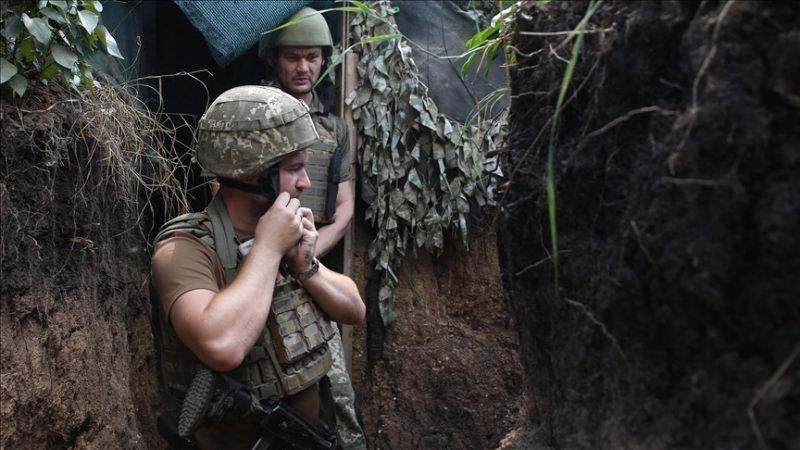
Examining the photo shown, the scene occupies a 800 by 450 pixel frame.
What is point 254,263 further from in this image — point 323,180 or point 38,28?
point 323,180

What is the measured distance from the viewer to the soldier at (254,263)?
3059 mm

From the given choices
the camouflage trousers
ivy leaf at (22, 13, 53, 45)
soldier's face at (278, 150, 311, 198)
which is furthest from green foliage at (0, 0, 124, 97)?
the camouflage trousers

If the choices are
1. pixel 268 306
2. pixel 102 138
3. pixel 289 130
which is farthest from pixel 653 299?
pixel 102 138

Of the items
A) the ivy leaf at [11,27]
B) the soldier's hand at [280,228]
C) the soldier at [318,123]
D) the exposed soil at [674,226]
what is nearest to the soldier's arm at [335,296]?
the soldier's hand at [280,228]

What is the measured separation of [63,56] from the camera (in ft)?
11.0

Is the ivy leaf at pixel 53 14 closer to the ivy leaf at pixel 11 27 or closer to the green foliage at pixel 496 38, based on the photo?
the ivy leaf at pixel 11 27

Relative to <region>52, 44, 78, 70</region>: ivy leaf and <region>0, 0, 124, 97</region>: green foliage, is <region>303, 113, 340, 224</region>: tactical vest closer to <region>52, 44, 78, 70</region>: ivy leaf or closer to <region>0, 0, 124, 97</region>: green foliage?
<region>0, 0, 124, 97</region>: green foliage

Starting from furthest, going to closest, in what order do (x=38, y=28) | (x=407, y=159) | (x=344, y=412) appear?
1. (x=407, y=159)
2. (x=344, y=412)
3. (x=38, y=28)

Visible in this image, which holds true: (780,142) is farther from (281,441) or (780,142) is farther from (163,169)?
(163,169)

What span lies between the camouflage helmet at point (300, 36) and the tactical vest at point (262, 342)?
2.39m

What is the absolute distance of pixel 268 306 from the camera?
309 centimetres

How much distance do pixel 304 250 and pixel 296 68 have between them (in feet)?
8.08

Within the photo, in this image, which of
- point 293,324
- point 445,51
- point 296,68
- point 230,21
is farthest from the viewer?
point 445,51

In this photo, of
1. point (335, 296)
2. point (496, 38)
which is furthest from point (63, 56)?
point (496, 38)
